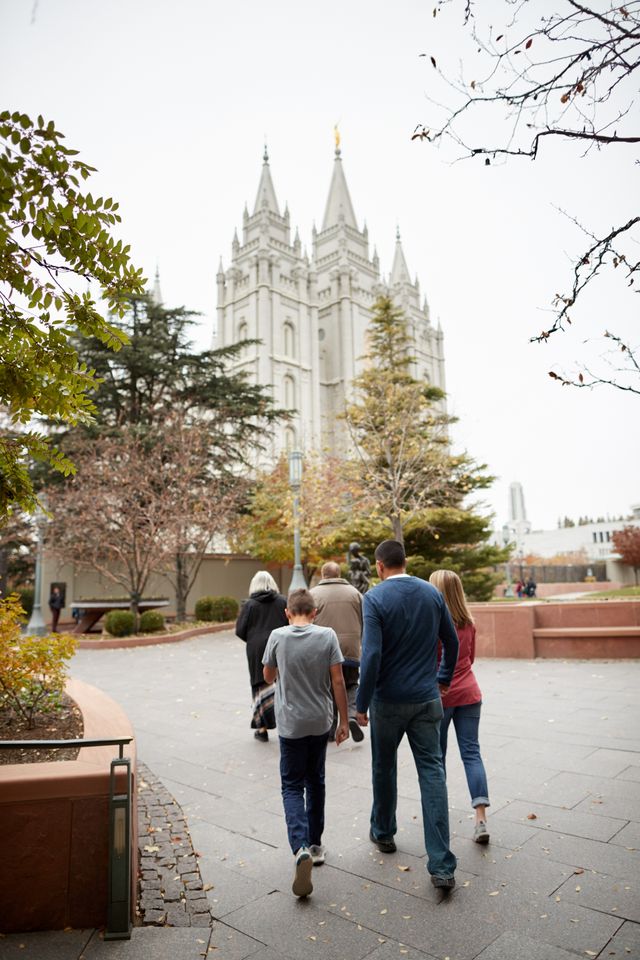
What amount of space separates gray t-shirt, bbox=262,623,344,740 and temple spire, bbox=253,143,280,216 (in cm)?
7187

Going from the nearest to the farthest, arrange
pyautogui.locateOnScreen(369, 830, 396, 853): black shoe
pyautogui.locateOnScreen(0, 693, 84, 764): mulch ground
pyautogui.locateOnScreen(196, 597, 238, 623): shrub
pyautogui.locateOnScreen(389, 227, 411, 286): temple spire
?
pyautogui.locateOnScreen(369, 830, 396, 853): black shoe < pyautogui.locateOnScreen(0, 693, 84, 764): mulch ground < pyautogui.locateOnScreen(196, 597, 238, 623): shrub < pyautogui.locateOnScreen(389, 227, 411, 286): temple spire

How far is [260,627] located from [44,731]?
2333mm

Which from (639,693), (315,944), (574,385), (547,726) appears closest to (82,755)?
(315,944)

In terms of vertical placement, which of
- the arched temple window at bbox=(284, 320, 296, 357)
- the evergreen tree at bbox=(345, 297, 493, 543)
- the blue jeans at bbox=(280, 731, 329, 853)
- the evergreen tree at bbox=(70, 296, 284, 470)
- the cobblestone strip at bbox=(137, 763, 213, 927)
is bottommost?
the cobblestone strip at bbox=(137, 763, 213, 927)

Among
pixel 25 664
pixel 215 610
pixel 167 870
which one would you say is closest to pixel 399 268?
pixel 215 610

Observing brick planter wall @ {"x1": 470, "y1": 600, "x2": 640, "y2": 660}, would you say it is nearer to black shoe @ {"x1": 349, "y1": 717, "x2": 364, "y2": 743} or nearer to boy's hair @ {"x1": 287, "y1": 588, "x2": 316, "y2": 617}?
black shoe @ {"x1": 349, "y1": 717, "x2": 364, "y2": 743}

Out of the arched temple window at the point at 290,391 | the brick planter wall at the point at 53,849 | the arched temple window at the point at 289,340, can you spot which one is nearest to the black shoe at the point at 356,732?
the brick planter wall at the point at 53,849

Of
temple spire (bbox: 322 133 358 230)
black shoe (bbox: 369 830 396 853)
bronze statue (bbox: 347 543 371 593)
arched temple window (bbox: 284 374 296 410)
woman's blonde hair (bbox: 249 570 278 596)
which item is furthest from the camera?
temple spire (bbox: 322 133 358 230)

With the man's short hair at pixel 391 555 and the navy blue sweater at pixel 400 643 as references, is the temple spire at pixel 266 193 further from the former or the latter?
the navy blue sweater at pixel 400 643

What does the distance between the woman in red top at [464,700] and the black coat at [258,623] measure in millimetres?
2456

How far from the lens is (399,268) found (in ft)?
278

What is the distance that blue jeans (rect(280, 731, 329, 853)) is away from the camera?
3.71 meters

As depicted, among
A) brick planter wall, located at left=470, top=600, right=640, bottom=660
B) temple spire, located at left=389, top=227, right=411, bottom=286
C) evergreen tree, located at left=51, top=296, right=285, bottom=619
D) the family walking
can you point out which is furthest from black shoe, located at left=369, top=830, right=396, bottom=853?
temple spire, located at left=389, top=227, right=411, bottom=286

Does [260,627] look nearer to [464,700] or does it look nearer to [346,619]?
[346,619]
